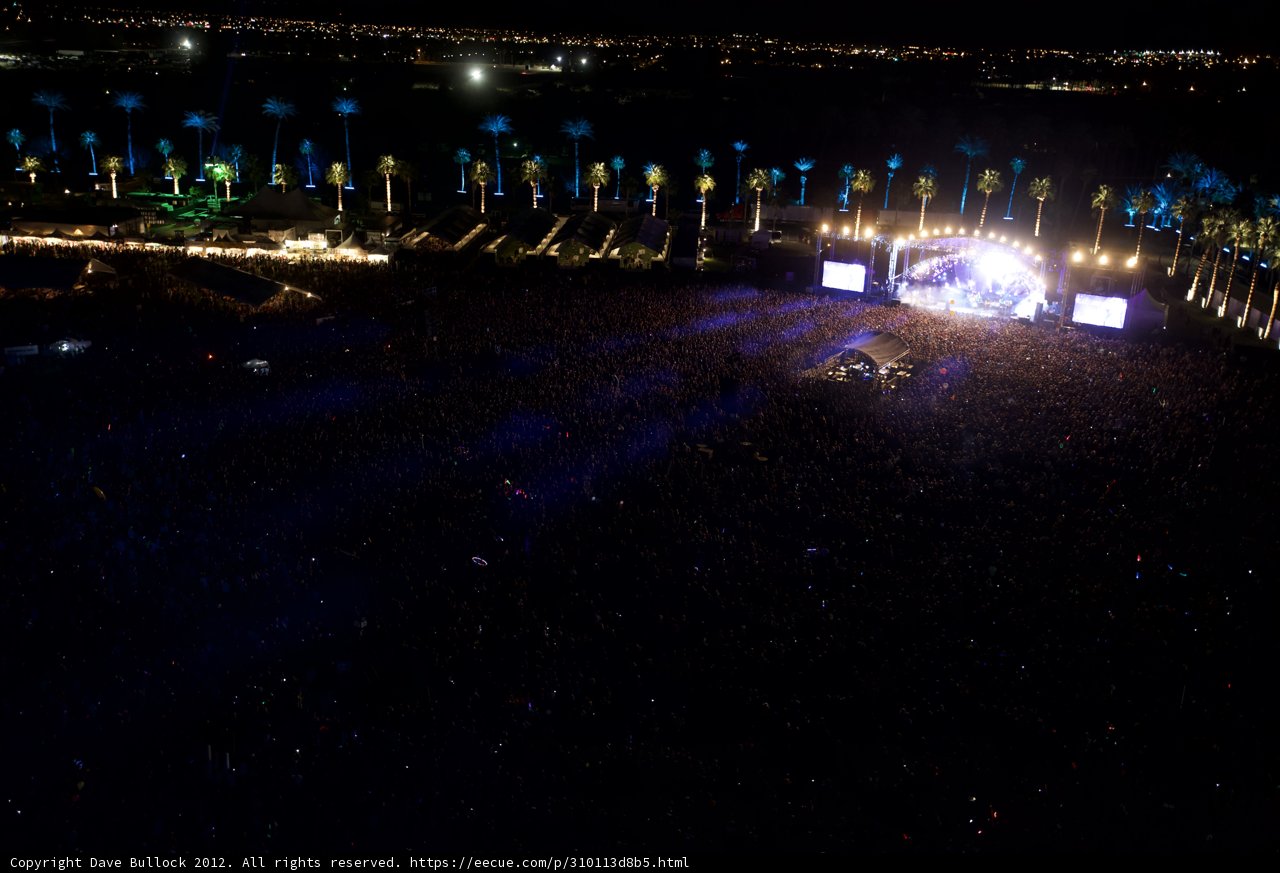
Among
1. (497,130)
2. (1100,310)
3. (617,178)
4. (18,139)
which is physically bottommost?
(1100,310)

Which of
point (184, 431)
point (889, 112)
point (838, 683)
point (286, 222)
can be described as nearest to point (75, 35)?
point (286, 222)

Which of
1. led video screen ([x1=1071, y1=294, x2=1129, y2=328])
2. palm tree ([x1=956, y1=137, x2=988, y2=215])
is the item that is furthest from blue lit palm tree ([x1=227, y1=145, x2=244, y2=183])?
led video screen ([x1=1071, y1=294, x2=1129, y2=328])

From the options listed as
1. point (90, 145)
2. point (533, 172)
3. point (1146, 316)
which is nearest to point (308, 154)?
point (90, 145)

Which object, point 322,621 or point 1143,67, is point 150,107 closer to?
point 322,621

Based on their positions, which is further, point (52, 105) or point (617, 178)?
point (52, 105)

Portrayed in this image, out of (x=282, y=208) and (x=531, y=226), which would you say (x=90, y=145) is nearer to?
(x=282, y=208)

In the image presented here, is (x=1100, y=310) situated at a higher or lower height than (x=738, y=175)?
lower
